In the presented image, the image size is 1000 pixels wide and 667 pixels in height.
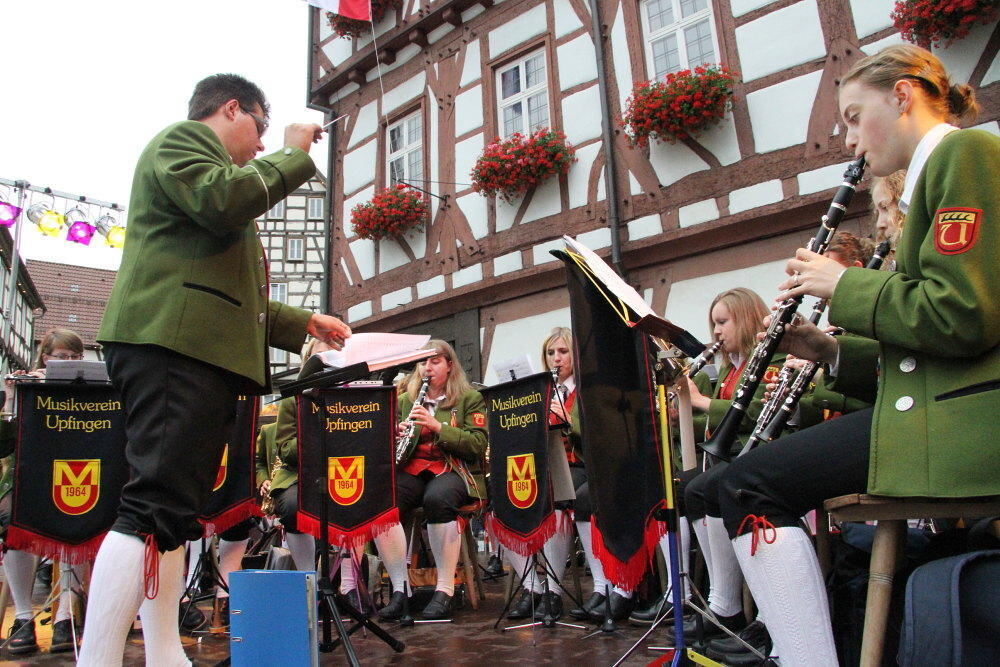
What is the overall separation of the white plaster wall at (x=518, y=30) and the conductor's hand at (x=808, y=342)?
7295 mm

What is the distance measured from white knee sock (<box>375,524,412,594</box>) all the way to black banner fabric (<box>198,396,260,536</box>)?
64cm

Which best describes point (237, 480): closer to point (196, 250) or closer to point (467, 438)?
point (467, 438)

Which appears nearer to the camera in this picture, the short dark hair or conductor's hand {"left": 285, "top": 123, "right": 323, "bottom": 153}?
Answer: conductor's hand {"left": 285, "top": 123, "right": 323, "bottom": 153}

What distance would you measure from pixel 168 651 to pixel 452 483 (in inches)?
85.3

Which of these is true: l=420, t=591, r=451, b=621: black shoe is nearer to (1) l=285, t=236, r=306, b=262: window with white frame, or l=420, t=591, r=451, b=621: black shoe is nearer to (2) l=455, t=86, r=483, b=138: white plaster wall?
(2) l=455, t=86, r=483, b=138: white plaster wall

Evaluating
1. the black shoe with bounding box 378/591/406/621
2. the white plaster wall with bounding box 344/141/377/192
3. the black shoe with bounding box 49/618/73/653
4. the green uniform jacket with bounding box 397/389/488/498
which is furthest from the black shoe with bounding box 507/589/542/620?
the white plaster wall with bounding box 344/141/377/192

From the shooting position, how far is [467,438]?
13.5 ft

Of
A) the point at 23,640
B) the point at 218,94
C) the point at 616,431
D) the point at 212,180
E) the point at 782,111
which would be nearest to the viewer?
the point at 212,180

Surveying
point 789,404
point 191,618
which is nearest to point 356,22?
point 191,618

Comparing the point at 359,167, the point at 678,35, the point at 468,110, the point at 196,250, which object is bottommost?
the point at 196,250

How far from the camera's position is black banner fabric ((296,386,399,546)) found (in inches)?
133

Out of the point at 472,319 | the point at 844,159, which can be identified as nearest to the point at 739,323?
the point at 844,159

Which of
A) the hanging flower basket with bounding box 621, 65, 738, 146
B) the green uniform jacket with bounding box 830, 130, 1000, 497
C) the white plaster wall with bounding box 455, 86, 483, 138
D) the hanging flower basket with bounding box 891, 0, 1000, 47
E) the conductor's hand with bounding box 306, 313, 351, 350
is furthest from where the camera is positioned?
the white plaster wall with bounding box 455, 86, 483, 138

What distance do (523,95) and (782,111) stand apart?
3121 millimetres
